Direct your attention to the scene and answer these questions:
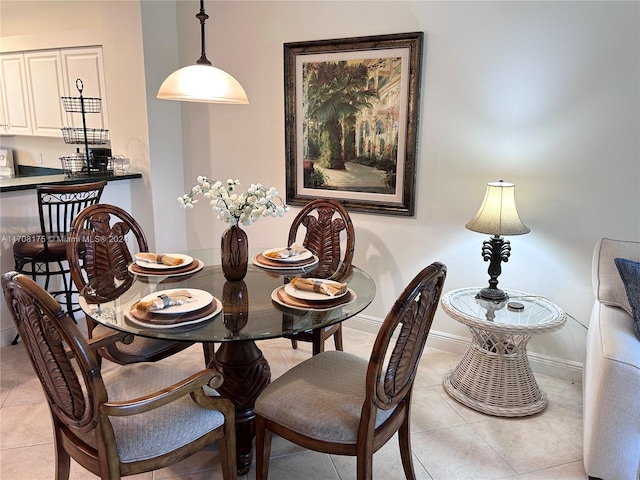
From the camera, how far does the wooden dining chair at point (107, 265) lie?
210 centimetres

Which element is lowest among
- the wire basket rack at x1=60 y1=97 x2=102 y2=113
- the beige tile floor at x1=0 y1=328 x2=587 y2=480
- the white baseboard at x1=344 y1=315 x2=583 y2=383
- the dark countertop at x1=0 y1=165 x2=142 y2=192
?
the beige tile floor at x1=0 y1=328 x2=587 y2=480

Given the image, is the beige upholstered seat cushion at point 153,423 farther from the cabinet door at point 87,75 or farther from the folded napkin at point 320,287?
the cabinet door at point 87,75

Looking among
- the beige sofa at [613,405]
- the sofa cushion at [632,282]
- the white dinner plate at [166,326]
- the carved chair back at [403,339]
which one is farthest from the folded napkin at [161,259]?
the sofa cushion at [632,282]

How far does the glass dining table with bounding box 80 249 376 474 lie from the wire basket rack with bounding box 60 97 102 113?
Answer: 2368 millimetres

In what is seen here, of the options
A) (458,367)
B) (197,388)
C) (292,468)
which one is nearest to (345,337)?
(458,367)

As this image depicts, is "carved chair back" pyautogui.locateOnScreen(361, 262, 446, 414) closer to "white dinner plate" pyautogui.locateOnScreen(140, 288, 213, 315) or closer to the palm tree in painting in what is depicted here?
"white dinner plate" pyautogui.locateOnScreen(140, 288, 213, 315)

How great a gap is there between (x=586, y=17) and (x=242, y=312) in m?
2.26

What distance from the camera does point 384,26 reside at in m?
2.95

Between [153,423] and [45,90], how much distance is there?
154 inches

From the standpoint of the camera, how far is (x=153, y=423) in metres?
1.54

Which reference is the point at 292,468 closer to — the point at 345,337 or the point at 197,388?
the point at 197,388

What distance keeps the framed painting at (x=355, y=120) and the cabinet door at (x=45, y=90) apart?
2301 mm

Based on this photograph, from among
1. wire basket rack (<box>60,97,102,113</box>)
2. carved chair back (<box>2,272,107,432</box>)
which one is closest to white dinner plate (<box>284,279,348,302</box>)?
carved chair back (<box>2,272,107,432</box>)

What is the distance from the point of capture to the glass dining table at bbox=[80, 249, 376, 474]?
1.63 m
